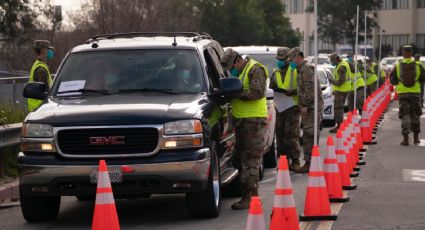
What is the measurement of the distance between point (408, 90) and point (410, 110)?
442 mm

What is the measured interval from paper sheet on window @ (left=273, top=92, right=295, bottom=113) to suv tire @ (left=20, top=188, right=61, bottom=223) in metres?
5.82

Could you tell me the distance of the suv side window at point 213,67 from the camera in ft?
38.7

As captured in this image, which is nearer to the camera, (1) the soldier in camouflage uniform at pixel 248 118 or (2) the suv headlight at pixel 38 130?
(2) the suv headlight at pixel 38 130

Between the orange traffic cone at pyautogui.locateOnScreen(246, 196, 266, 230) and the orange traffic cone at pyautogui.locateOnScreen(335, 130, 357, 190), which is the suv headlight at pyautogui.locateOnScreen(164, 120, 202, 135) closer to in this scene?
the orange traffic cone at pyautogui.locateOnScreen(246, 196, 266, 230)

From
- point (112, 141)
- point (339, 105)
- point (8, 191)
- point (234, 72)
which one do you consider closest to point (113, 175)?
point (112, 141)

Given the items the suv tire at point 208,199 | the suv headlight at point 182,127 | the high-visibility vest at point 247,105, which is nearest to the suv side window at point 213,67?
the high-visibility vest at point 247,105

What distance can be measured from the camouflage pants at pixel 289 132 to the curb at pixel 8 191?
4612 mm

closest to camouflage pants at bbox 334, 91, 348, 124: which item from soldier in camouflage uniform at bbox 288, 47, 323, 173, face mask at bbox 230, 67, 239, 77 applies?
soldier in camouflage uniform at bbox 288, 47, 323, 173

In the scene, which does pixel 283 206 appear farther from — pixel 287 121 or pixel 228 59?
pixel 287 121

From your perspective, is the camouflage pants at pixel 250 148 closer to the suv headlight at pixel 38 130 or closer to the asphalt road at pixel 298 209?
the asphalt road at pixel 298 209

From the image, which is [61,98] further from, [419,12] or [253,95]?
[419,12]

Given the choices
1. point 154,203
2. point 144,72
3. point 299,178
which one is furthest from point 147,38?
point 299,178

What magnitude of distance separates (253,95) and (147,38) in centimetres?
165

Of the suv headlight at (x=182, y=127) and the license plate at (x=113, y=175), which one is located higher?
the suv headlight at (x=182, y=127)
